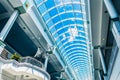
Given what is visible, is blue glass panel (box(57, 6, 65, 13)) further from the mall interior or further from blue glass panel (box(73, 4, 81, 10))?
blue glass panel (box(73, 4, 81, 10))

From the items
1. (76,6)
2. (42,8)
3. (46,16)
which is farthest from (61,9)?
(42,8)

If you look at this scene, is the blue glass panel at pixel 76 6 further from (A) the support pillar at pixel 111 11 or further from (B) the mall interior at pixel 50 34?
(A) the support pillar at pixel 111 11

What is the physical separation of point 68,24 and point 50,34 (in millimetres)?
4840

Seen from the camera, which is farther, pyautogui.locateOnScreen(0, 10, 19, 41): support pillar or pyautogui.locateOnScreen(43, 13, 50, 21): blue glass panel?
pyautogui.locateOnScreen(43, 13, 50, 21): blue glass panel

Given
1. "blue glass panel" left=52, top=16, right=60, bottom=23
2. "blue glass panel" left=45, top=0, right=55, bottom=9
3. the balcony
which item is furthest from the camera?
"blue glass panel" left=52, top=16, right=60, bottom=23

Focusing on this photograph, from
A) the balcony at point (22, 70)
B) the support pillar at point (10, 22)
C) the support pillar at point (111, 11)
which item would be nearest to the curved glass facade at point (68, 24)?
the support pillar at point (111, 11)

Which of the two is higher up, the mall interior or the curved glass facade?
the curved glass facade

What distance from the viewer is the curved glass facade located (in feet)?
64.4

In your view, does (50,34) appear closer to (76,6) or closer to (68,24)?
(76,6)

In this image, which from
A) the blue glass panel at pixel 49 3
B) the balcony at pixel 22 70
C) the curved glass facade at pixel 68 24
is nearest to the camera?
the balcony at pixel 22 70

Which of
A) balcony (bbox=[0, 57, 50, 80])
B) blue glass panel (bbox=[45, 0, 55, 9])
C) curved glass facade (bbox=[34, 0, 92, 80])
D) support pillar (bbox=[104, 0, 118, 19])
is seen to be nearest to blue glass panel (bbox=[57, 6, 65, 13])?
curved glass facade (bbox=[34, 0, 92, 80])

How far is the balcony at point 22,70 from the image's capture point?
39.2ft

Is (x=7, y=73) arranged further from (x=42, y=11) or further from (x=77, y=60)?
(x=77, y=60)

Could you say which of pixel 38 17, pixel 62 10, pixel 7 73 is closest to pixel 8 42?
pixel 38 17
